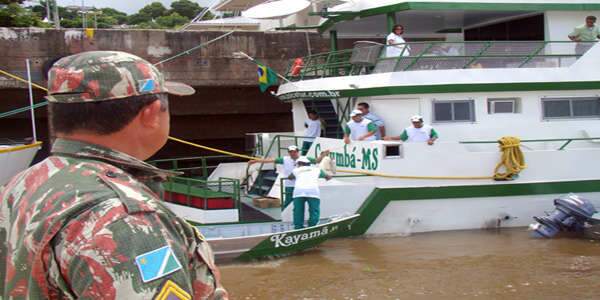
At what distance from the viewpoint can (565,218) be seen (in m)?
11.0

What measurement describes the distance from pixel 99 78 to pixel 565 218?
10.5 metres

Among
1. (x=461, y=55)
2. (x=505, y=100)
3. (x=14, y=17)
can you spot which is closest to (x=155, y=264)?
(x=461, y=55)

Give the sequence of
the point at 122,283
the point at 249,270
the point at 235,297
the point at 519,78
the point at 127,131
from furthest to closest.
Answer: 1. the point at 519,78
2. the point at 249,270
3. the point at 235,297
4. the point at 127,131
5. the point at 122,283

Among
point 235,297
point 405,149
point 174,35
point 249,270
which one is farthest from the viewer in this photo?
point 174,35

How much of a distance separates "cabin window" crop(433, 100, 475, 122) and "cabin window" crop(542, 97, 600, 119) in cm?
142

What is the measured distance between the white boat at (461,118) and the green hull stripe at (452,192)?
0.06 feet

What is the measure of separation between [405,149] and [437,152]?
532mm

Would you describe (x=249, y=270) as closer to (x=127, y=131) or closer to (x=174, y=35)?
(x=127, y=131)

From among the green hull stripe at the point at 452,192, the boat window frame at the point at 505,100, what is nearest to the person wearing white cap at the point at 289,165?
the green hull stripe at the point at 452,192

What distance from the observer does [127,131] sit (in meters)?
1.75

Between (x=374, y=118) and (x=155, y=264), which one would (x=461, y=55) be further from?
(x=155, y=264)

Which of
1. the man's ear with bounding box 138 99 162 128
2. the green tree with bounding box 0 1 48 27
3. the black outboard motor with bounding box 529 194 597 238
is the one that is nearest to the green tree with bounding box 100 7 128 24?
the green tree with bounding box 0 1 48 27

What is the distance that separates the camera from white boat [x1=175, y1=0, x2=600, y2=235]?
1127 centimetres

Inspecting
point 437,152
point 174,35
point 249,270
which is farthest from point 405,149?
point 174,35
